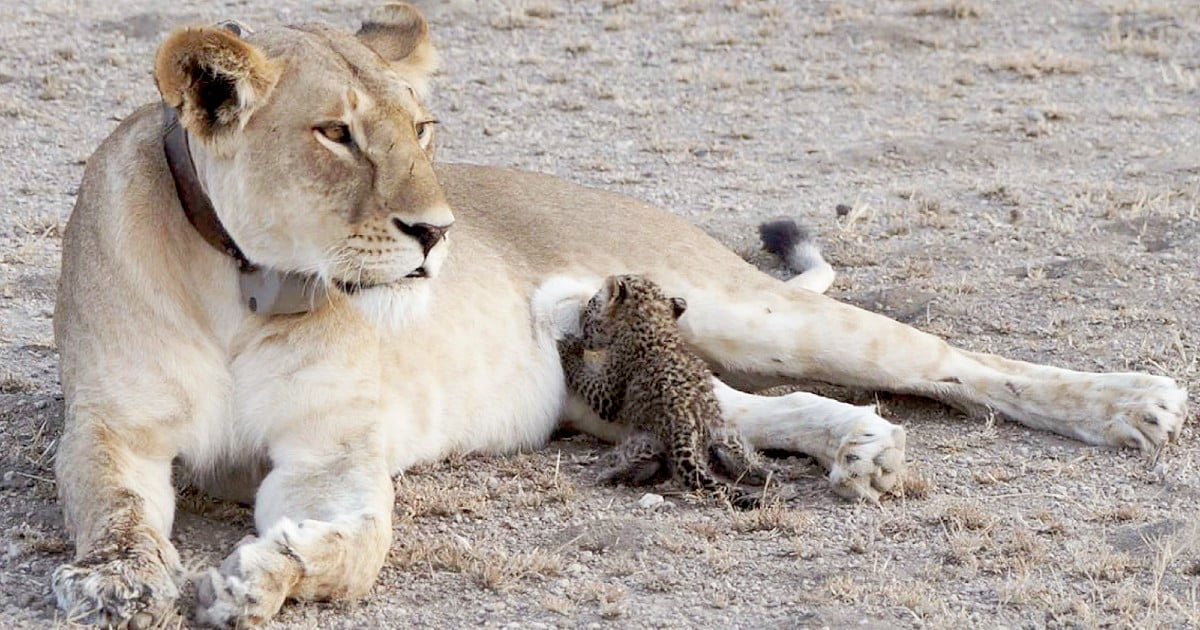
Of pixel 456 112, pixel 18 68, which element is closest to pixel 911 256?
pixel 456 112

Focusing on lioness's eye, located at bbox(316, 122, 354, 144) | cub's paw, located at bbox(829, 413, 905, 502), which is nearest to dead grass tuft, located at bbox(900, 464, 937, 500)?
cub's paw, located at bbox(829, 413, 905, 502)

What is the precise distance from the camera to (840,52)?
965cm

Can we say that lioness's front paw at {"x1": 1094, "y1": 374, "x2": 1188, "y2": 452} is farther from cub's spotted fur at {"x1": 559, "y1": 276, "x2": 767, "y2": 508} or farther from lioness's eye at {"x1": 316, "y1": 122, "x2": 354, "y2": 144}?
lioness's eye at {"x1": 316, "y1": 122, "x2": 354, "y2": 144}

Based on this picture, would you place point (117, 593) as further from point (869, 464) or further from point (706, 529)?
point (869, 464)

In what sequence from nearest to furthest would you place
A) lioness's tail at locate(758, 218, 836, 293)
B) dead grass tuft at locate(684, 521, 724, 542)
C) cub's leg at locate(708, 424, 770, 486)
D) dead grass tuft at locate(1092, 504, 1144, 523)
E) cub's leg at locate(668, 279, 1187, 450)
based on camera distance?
dead grass tuft at locate(684, 521, 724, 542) → dead grass tuft at locate(1092, 504, 1144, 523) → cub's leg at locate(708, 424, 770, 486) → cub's leg at locate(668, 279, 1187, 450) → lioness's tail at locate(758, 218, 836, 293)

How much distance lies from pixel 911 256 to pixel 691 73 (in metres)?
3.09

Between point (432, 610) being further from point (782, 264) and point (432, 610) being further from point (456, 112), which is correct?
point (456, 112)

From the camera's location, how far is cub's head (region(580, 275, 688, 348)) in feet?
15.2

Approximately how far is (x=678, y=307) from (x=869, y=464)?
83 cm

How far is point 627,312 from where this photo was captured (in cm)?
470

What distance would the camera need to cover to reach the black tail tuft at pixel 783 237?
601 cm

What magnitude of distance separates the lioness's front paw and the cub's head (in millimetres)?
1103

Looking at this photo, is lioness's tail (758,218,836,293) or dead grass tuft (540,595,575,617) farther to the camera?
lioness's tail (758,218,836,293)

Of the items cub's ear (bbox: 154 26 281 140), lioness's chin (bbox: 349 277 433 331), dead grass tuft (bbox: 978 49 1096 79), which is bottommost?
dead grass tuft (bbox: 978 49 1096 79)
